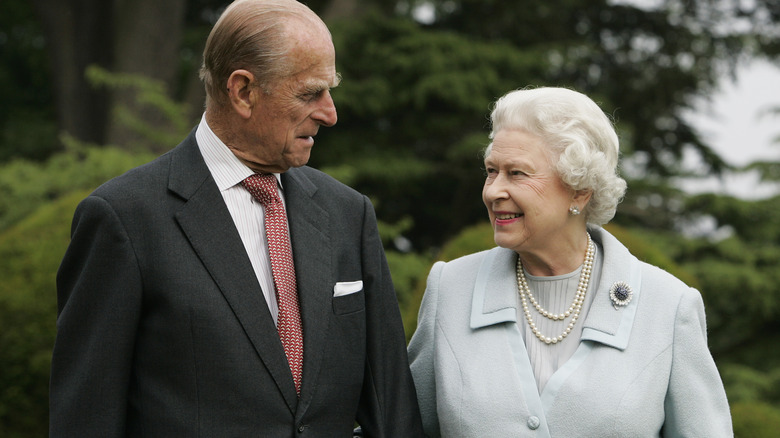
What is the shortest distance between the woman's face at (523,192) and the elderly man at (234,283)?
1.43 ft

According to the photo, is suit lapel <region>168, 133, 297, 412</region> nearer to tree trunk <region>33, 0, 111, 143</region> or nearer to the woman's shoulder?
the woman's shoulder

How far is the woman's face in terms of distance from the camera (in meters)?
2.83

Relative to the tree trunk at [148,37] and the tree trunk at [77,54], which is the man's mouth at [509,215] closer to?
the tree trunk at [148,37]

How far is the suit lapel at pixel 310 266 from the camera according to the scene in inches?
102

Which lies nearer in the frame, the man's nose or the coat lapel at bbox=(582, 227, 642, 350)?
the man's nose

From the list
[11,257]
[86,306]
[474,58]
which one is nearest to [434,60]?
[474,58]

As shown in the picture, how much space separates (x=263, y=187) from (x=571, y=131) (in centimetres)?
97

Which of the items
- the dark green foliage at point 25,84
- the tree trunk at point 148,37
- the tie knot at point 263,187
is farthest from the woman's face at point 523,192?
the dark green foliage at point 25,84

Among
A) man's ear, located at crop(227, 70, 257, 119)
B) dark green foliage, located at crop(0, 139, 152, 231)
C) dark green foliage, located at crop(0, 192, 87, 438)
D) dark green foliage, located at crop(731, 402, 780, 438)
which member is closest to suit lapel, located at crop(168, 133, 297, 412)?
man's ear, located at crop(227, 70, 257, 119)

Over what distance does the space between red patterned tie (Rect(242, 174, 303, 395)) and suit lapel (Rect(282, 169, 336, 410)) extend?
21 mm

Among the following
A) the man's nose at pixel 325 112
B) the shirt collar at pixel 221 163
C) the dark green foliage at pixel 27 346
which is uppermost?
the man's nose at pixel 325 112

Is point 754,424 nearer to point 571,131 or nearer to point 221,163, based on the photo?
point 571,131

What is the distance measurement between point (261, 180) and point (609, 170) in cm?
110

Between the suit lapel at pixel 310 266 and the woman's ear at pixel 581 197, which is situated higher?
the woman's ear at pixel 581 197
